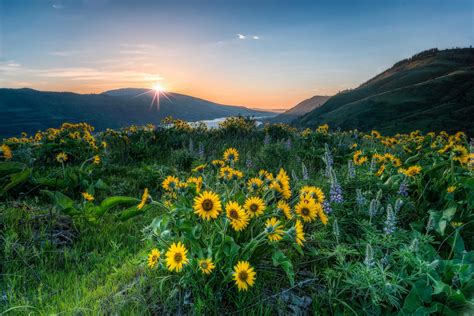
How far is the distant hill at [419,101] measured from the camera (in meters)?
74.2

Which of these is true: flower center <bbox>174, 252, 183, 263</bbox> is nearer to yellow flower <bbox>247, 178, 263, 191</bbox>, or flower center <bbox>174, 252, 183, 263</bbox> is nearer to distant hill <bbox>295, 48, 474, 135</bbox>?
yellow flower <bbox>247, 178, 263, 191</bbox>

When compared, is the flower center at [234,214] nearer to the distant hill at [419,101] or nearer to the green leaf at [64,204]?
the green leaf at [64,204]

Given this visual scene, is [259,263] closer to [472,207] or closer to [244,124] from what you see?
[472,207]

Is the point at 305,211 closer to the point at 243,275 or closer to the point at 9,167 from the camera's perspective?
the point at 243,275

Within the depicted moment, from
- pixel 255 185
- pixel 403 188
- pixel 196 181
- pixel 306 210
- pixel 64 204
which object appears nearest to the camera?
pixel 306 210

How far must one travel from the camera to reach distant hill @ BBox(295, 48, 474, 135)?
74219mm

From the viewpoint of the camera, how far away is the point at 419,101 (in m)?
94.4

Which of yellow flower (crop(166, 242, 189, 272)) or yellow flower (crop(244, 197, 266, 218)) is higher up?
yellow flower (crop(244, 197, 266, 218))

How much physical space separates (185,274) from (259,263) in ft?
1.74

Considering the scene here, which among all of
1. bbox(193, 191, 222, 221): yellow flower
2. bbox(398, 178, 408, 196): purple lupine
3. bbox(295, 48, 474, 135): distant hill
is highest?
bbox(295, 48, 474, 135): distant hill

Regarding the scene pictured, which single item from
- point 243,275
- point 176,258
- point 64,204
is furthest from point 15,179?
point 243,275

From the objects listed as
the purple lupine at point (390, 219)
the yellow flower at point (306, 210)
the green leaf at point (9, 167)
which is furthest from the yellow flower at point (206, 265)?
the green leaf at point (9, 167)

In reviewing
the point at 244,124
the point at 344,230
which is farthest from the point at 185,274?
the point at 244,124

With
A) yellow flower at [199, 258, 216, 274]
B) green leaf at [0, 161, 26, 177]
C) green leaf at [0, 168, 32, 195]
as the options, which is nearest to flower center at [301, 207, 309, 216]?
yellow flower at [199, 258, 216, 274]
